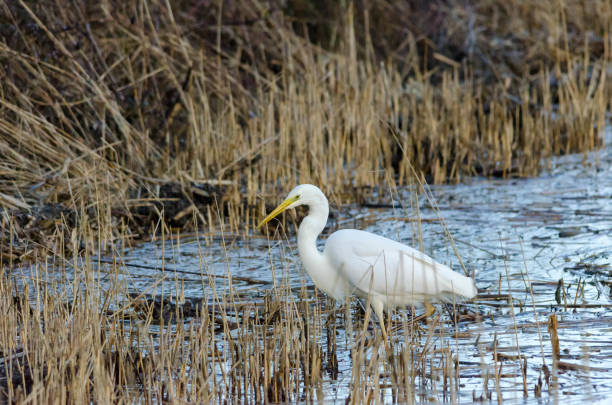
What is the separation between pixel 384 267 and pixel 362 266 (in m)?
0.10

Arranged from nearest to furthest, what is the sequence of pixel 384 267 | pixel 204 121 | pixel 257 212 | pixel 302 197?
pixel 384 267 < pixel 302 197 < pixel 257 212 < pixel 204 121

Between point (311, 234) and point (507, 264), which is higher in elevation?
point (311, 234)

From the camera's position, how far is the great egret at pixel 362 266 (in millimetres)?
4094

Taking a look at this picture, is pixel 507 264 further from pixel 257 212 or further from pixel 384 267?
pixel 257 212

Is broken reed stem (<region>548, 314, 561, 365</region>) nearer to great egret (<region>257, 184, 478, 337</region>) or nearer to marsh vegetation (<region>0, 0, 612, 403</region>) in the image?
marsh vegetation (<region>0, 0, 612, 403</region>)

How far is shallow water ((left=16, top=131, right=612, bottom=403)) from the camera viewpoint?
3404 millimetres

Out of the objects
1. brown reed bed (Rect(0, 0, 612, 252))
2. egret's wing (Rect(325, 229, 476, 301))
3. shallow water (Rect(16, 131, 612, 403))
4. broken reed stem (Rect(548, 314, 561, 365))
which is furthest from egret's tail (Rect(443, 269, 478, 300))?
brown reed bed (Rect(0, 0, 612, 252))

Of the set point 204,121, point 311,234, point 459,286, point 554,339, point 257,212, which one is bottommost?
point 554,339

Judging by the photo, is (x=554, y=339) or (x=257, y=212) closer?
(x=554, y=339)

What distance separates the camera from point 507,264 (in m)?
5.18

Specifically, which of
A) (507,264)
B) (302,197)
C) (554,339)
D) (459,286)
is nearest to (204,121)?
(507,264)

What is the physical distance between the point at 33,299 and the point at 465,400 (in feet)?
8.40

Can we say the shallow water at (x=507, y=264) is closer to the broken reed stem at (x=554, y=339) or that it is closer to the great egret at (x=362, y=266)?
the broken reed stem at (x=554, y=339)

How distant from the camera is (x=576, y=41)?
11102 millimetres
